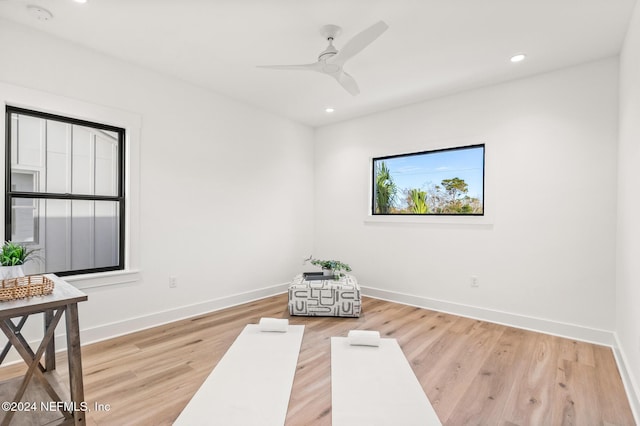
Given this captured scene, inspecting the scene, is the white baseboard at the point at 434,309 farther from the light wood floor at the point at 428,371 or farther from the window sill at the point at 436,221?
the window sill at the point at 436,221

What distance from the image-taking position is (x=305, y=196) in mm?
5086

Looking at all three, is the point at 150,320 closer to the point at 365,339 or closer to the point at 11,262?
the point at 11,262

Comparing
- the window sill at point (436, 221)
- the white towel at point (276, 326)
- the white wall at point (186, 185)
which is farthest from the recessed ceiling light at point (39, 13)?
the window sill at point (436, 221)

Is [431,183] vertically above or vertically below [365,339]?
above

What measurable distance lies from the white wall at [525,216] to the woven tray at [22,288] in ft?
11.7

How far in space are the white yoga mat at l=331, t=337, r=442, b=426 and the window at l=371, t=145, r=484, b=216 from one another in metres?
1.94

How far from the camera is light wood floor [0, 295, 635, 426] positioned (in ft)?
6.18

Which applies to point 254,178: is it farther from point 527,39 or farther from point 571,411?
point 571,411

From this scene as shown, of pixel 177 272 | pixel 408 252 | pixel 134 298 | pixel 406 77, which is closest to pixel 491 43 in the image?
pixel 406 77

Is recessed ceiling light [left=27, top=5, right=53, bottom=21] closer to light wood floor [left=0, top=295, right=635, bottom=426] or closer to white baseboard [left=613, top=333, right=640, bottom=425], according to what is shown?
light wood floor [left=0, top=295, right=635, bottom=426]

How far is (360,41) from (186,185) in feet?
7.80

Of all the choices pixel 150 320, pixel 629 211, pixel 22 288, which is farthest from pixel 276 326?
pixel 629 211

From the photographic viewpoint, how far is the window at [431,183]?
12.3 ft

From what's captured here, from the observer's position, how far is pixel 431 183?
409 cm
